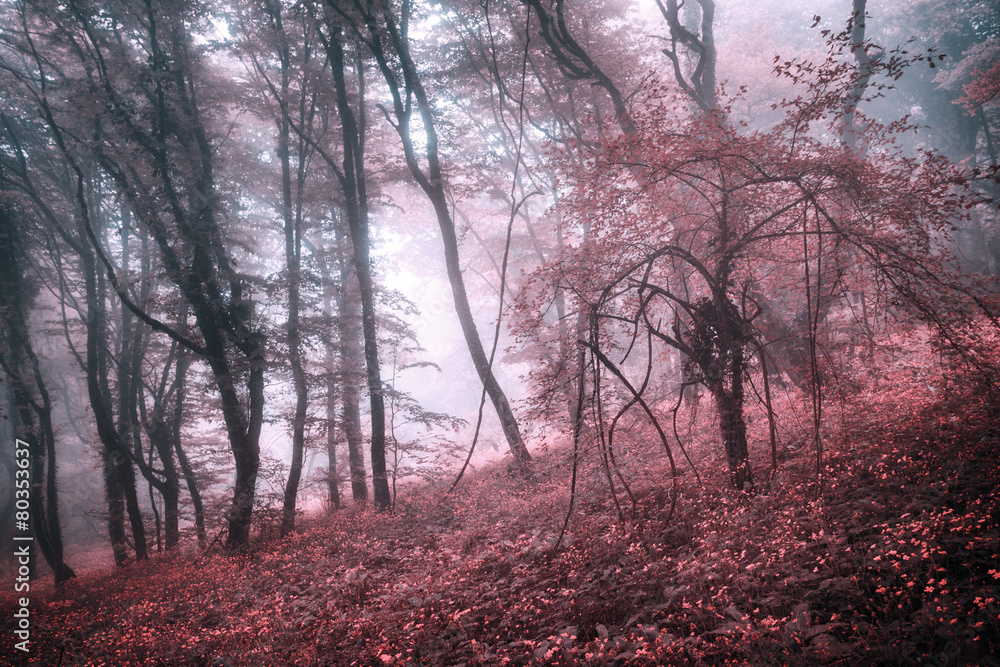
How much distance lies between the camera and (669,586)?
381 centimetres

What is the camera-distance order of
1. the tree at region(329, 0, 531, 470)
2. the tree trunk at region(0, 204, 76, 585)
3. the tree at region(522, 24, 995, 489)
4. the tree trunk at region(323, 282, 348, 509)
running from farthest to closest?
1. the tree trunk at region(323, 282, 348, 509)
2. the tree trunk at region(0, 204, 76, 585)
3. the tree at region(329, 0, 531, 470)
4. the tree at region(522, 24, 995, 489)

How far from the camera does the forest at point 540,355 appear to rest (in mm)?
3631

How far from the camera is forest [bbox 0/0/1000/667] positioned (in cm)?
363

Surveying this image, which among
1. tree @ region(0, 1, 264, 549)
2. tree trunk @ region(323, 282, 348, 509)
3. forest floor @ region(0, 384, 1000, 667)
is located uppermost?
tree @ region(0, 1, 264, 549)

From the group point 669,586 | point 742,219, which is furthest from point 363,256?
point 669,586

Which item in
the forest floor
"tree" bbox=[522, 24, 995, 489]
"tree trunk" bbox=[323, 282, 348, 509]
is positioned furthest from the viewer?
"tree trunk" bbox=[323, 282, 348, 509]

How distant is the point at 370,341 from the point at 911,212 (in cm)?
1019

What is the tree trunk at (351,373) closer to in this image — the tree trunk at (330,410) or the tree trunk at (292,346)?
the tree trunk at (330,410)

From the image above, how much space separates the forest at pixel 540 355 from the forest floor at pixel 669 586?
0.13 feet

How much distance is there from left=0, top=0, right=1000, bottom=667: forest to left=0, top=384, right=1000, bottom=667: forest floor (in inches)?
1.5

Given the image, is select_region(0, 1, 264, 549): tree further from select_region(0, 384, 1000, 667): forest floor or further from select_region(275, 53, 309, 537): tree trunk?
select_region(0, 384, 1000, 667): forest floor

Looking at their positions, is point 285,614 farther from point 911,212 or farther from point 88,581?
point 88,581

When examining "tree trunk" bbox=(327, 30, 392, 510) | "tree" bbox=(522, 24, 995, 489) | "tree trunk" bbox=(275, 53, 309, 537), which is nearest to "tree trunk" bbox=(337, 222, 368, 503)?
"tree trunk" bbox=(327, 30, 392, 510)

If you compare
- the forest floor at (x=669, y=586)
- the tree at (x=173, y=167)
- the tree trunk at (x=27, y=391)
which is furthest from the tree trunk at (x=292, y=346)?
the tree trunk at (x=27, y=391)
